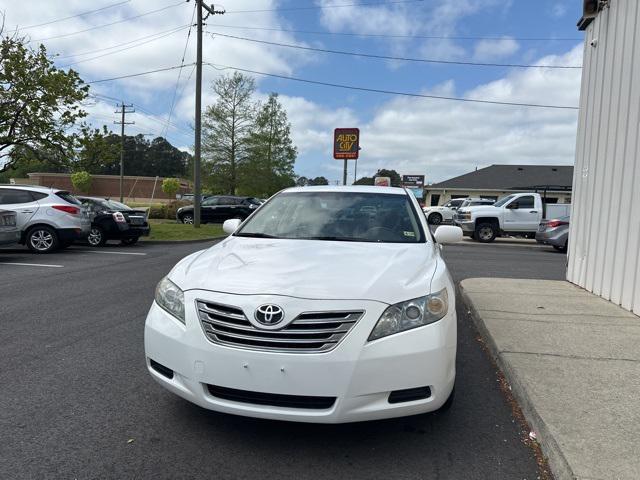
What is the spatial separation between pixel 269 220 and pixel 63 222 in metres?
9.39

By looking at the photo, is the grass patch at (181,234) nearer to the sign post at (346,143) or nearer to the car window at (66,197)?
the car window at (66,197)

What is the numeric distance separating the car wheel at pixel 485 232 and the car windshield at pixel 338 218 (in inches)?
620

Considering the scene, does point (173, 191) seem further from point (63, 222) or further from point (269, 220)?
point (269, 220)

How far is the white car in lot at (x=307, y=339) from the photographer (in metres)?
2.54

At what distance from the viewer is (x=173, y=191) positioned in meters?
67.3

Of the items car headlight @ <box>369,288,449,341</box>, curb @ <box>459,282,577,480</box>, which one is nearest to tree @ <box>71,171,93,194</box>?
curb @ <box>459,282,577,480</box>

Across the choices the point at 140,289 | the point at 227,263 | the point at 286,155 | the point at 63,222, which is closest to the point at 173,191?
the point at 286,155

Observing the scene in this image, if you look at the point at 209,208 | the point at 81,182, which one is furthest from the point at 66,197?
the point at 81,182

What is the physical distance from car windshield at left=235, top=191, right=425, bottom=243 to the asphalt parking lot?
1356mm

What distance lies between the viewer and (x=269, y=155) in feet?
130

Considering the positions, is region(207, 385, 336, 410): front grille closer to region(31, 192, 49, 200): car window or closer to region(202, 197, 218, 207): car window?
region(31, 192, 49, 200): car window

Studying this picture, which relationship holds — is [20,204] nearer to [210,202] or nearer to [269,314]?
[269,314]

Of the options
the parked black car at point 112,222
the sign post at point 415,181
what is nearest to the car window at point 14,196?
the parked black car at point 112,222

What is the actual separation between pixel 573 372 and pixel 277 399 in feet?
8.39
